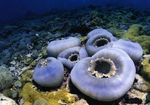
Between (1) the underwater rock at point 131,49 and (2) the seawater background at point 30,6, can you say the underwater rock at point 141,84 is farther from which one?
(2) the seawater background at point 30,6

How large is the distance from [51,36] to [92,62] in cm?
419

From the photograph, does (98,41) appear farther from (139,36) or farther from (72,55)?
(139,36)

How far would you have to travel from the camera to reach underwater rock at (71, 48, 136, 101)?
6145 mm

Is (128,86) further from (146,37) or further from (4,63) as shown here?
(4,63)

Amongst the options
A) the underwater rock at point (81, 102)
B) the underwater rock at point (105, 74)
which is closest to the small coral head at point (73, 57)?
the underwater rock at point (105, 74)

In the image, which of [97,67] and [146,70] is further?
[146,70]

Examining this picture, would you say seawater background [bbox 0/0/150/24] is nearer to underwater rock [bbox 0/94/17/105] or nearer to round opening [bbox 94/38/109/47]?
round opening [bbox 94/38/109/47]

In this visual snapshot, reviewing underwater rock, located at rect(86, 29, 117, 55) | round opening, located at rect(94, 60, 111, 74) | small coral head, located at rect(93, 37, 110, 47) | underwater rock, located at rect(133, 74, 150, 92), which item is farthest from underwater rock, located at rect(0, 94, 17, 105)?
underwater rock, located at rect(133, 74, 150, 92)

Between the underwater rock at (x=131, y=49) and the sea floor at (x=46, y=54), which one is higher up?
the underwater rock at (x=131, y=49)

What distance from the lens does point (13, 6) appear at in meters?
18.3

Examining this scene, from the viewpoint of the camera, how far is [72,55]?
7.55 metres

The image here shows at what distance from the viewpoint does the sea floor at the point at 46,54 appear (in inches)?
262

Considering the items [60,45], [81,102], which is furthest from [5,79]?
[81,102]

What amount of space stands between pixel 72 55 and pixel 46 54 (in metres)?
1.43
